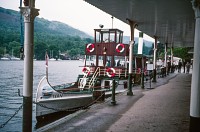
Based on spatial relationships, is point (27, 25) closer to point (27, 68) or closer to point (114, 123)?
point (27, 68)

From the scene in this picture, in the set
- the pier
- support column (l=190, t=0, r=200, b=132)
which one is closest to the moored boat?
the pier

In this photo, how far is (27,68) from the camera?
6.43 metres

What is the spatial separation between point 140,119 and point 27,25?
5.34 meters

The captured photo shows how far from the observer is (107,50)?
2211 cm

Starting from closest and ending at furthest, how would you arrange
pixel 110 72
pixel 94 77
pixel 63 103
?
pixel 63 103 → pixel 110 72 → pixel 94 77

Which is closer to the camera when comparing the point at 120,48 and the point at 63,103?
the point at 63,103

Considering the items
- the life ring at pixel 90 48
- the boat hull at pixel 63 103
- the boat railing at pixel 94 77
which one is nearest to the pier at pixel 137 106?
the boat hull at pixel 63 103

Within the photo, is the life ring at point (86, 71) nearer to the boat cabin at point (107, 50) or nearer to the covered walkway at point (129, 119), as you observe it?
the boat cabin at point (107, 50)

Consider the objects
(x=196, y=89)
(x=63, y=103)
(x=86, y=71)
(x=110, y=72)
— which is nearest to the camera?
(x=196, y=89)

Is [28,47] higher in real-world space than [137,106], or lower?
higher

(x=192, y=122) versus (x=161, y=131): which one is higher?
(x=192, y=122)

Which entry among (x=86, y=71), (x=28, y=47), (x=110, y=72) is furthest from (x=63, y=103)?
(x=28, y=47)

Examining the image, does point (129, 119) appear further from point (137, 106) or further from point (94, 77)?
point (94, 77)

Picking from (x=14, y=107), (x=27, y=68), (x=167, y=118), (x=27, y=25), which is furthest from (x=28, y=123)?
(x=14, y=107)
